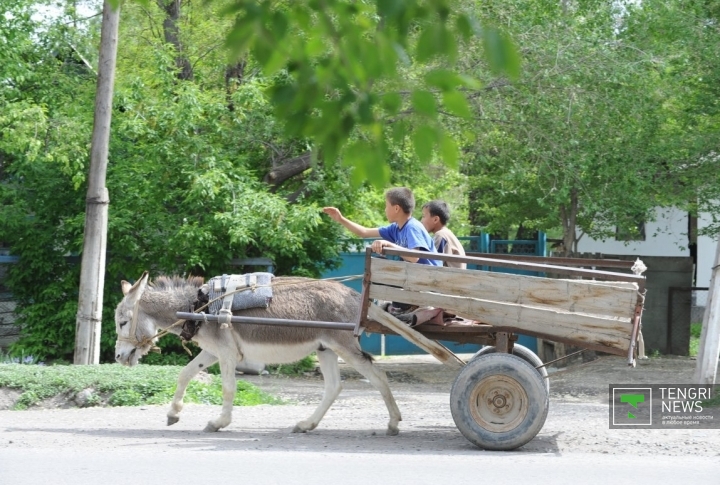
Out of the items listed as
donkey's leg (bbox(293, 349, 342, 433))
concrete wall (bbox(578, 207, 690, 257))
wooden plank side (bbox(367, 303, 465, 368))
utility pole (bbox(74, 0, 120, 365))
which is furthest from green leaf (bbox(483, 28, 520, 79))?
concrete wall (bbox(578, 207, 690, 257))

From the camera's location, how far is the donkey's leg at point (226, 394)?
8953 millimetres

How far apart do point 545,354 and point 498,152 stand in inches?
149

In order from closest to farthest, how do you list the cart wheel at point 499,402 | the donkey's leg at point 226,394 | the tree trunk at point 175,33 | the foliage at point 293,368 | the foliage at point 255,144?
the cart wheel at point 499,402
the donkey's leg at point 226,394
the foliage at point 255,144
the foliage at point 293,368
the tree trunk at point 175,33

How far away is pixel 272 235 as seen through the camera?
14.3 metres

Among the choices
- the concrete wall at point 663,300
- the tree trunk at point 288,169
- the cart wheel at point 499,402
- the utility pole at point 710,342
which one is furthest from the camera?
the concrete wall at point 663,300

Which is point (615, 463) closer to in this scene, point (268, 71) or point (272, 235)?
point (268, 71)

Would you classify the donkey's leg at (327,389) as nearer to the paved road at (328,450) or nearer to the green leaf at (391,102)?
the paved road at (328,450)

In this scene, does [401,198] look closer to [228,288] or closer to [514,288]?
[514,288]

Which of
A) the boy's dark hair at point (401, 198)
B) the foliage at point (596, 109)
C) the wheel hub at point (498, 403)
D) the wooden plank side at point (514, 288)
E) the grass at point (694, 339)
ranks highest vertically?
the foliage at point (596, 109)

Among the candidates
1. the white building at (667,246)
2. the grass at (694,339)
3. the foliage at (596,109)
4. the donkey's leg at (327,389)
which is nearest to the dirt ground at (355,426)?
the donkey's leg at (327,389)

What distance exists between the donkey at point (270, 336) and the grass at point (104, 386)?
183 centimetres

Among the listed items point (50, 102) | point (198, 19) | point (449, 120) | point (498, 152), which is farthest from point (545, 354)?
point (50, 102)

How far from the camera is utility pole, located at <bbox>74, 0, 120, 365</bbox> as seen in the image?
1277cm

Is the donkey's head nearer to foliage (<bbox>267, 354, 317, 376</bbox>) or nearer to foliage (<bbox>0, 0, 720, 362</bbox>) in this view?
foliage (<bbox>0, 0, 720, 362</bbox>)
